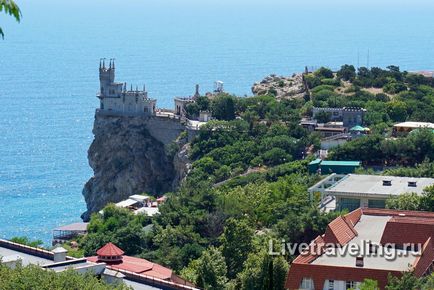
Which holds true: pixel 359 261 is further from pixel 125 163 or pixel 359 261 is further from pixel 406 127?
pixel 125 163

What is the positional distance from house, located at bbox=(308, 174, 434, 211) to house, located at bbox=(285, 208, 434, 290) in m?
→ 8.28

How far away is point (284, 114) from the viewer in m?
73.9

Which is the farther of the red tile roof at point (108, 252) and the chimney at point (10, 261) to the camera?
the red tile roof at point (108, 252)

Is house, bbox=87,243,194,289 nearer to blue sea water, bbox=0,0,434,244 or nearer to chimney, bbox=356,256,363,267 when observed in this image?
chimney, bbox=356,256,363,267

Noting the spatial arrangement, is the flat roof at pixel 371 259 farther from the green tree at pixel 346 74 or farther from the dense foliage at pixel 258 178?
the green tree at pixel 346 74

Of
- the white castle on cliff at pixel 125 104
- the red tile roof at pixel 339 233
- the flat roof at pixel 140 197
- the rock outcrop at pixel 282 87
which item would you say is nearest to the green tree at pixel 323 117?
the white castle on cliff at pixel 125 104

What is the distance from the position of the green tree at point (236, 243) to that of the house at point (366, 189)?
6.17 metres

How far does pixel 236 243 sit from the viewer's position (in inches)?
1734

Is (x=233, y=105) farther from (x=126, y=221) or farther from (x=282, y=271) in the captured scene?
(x=282, y=271)

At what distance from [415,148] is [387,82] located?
19666 millimetres

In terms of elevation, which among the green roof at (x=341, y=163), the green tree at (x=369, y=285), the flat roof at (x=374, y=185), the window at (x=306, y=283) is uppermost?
the green roof at (x=341, y=163)

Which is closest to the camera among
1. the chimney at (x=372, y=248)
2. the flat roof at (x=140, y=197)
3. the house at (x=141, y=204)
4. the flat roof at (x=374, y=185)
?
the chimney at (x=372, y=248)

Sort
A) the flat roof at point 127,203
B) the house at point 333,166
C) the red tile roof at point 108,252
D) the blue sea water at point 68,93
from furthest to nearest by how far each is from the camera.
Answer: the blue sea water at point 68,93, the flat roof at point 127,203, the house at point 333,166, the red tile roof at point 108,252

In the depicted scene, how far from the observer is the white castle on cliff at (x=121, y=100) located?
75.6m
